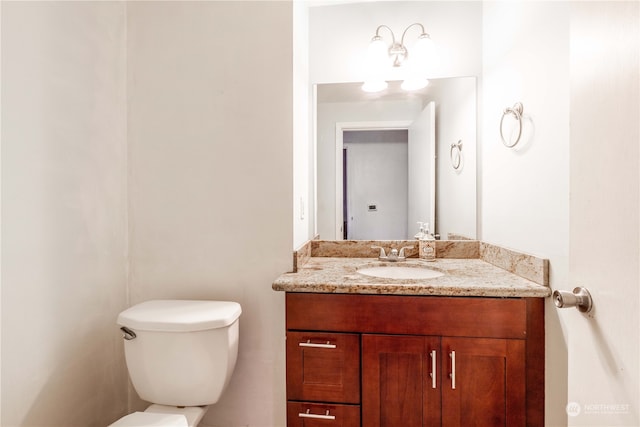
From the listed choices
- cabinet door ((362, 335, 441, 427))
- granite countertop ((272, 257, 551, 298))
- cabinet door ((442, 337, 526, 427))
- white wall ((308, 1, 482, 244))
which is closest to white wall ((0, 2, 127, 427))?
granite countertop ((272, 257, 551, 298))

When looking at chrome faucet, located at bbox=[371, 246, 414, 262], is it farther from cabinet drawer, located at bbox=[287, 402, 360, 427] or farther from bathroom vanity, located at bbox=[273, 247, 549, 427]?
cabinet drawer, located at bbox=[287, 402, 360, 427]

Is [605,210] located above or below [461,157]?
below

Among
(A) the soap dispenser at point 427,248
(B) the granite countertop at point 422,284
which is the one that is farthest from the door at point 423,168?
(B) the granite countertop at point 422,284

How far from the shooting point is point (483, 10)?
1.78 m

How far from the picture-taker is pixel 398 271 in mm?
1609

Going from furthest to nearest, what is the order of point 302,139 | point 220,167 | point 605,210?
point 302,139
point 220,167
point 605,210

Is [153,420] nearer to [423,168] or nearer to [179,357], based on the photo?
[179,357]

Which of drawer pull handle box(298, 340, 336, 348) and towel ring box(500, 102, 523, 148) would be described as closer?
drawer pull handle box(298, 340, 336, 348)

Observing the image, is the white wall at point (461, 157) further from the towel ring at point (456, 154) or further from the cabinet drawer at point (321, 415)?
the cabinet drawer at point (321, 415)

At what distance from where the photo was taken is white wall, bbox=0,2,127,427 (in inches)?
41.3

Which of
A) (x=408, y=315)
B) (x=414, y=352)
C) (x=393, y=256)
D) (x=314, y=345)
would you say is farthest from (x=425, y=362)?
(x=393, y=256)

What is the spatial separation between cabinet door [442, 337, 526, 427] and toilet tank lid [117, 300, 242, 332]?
84 centimetres

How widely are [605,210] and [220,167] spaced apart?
135 centimetres

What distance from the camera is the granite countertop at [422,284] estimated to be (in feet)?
3.85
